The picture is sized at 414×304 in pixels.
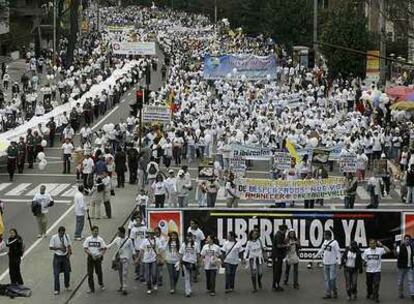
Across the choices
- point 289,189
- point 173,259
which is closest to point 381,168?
point 289,189

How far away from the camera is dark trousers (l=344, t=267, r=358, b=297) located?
1811cm

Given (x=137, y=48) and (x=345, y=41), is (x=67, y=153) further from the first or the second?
(x=137, y=48)

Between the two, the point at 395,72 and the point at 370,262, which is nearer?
the point at 370,262

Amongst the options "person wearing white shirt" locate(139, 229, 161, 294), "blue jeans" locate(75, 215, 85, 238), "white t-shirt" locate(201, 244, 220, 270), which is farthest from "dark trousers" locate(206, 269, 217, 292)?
"blue jeans" locate(75, 215, 85, 238)

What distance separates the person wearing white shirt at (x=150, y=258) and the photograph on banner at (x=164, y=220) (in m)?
1.12

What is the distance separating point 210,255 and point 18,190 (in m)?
12.9

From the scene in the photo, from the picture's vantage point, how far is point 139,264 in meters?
19.2

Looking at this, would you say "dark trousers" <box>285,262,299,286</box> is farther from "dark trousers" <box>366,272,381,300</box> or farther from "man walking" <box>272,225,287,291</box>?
"dark trousers" <box>366,272,381,300</box>

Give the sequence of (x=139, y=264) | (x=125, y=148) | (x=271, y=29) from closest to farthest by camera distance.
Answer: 1. (x=139, y=264)
2. (x=125, y=148)
3. (x=271, y=29)

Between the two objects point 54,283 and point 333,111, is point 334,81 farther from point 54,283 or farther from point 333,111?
point 54,283

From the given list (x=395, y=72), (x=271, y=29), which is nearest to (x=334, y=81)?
(x=395, y=72)

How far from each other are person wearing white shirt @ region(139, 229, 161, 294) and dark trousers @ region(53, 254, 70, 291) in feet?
4.39

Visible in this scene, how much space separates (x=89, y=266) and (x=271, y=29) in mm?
62403

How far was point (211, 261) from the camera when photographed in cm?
1834
